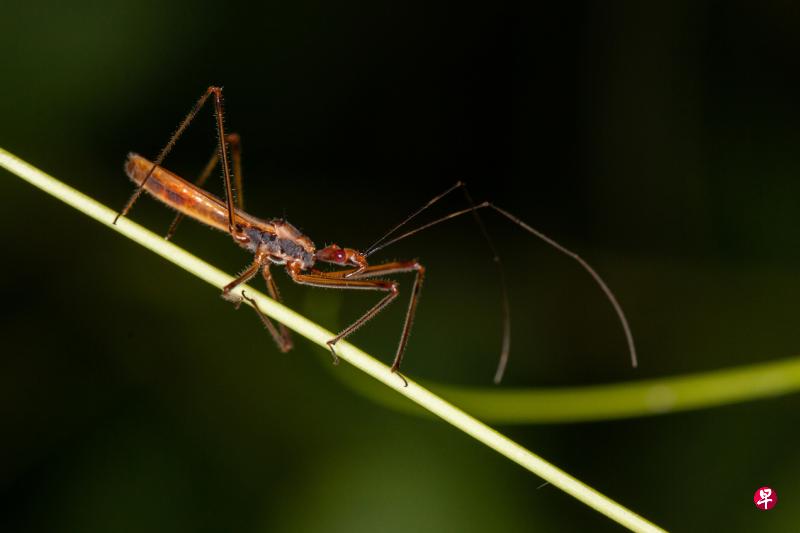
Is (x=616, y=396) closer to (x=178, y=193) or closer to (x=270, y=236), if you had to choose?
(x=270, y=236)

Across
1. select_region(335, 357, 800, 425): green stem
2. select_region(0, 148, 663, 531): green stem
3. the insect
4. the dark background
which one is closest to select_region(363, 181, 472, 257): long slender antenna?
the insect

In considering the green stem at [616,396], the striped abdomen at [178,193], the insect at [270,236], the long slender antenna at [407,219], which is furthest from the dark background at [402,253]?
the striped abdomen at [178,193]

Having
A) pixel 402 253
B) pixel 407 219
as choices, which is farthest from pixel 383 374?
pixel 402 253

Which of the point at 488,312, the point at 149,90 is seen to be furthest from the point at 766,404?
the point at 149,90

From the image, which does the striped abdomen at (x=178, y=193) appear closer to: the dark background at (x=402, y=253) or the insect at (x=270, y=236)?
the insect at (x=270, y=236)

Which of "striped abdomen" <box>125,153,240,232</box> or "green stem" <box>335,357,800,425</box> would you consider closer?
"green stem" <box>335,357,800,425</box>

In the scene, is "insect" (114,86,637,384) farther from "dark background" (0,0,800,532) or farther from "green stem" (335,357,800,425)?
"dark background" (0,0,800,532)

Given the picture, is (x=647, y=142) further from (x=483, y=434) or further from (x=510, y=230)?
(x=483, y=434)
